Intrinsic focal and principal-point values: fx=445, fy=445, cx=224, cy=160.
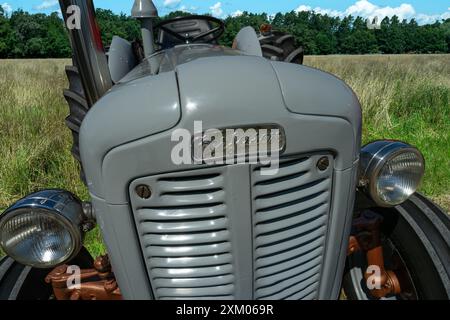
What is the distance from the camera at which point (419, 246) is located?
1.85 m

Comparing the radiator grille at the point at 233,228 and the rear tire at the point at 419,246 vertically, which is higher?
the radiator grille at the point at 233,228

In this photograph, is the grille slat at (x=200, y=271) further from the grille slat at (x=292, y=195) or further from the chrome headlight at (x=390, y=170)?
the chrome headlight at (x=390, y=170)

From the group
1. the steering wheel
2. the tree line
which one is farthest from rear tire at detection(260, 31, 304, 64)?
the tree line

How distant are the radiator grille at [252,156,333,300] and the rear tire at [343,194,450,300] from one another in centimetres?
53

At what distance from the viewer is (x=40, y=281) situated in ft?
6.30

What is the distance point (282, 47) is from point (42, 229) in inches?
118

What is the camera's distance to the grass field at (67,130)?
160 inches

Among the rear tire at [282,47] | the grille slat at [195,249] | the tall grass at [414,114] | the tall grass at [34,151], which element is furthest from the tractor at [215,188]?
the tall grass at [414,114]

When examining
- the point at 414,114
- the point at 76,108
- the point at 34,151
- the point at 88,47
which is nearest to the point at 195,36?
the point at 76,108

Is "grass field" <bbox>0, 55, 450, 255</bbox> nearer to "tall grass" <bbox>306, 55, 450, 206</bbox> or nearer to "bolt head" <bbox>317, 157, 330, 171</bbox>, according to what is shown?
"tall grass" <bbox>306, 55, 450, 206</bbox>

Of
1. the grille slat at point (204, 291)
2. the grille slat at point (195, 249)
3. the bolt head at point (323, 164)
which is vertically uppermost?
the bolt head at point (323, 164)

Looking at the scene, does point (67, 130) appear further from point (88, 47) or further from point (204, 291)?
point (204, 291)

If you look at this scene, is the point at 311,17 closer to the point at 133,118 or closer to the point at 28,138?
the point at 28,138

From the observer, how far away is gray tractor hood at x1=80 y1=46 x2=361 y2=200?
3.98 ft
